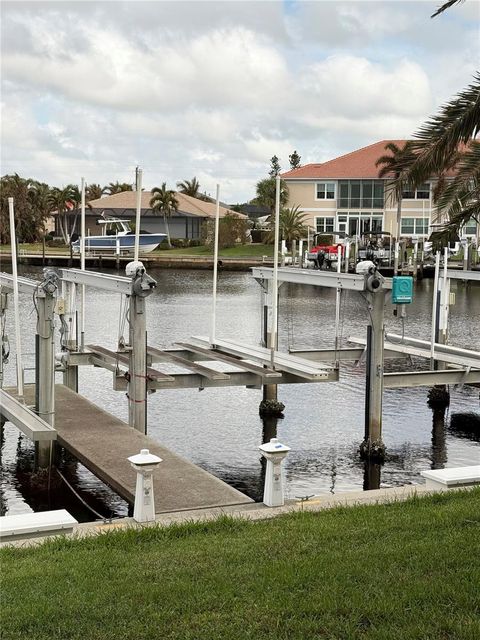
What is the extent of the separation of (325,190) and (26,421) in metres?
75.3

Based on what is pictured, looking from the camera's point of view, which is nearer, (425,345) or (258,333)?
(425,345)

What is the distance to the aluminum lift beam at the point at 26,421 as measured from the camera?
12.5m

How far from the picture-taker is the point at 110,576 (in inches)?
286

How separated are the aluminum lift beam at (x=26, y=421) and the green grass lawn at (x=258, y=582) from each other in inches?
163

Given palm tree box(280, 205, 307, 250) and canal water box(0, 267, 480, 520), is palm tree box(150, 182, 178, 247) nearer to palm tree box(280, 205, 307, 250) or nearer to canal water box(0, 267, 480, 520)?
palm tree box(280, 205, 307, 250)

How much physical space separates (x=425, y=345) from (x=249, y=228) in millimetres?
74368

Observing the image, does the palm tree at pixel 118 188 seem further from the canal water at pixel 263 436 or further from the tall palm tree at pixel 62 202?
the canal water at pixel 263 436

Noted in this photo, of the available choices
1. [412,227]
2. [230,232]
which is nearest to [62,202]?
[230,232]

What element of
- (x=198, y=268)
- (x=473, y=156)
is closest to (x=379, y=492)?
(x=473, y=156)

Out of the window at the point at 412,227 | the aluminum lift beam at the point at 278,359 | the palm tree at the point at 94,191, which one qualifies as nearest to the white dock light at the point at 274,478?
the aluminum lift beam at the point at 278,359

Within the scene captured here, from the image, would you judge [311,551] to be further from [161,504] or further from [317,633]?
[161,504]

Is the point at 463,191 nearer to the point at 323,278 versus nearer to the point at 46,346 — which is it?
the point at 46,346

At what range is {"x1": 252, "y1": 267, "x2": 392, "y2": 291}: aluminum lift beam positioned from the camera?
15617 millimetres

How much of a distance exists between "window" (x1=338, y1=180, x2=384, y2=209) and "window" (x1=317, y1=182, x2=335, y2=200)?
82 cm
